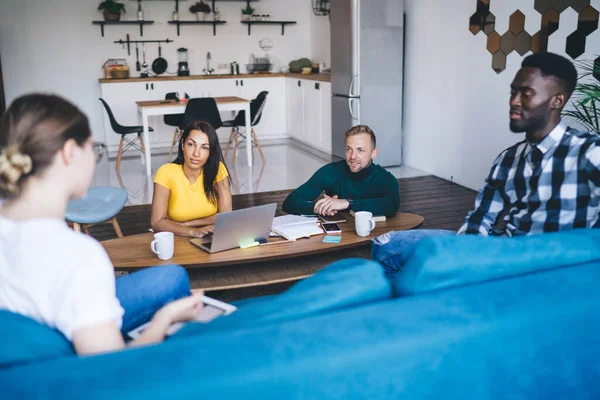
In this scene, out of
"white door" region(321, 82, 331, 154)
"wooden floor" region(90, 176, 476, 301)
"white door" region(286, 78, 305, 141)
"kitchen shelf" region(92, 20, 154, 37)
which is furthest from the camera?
"white door" region(286, 78, 305, 141)

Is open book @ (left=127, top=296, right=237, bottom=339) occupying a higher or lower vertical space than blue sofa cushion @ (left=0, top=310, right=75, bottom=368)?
lower

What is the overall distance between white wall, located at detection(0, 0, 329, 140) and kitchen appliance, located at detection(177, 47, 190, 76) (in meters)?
0.08

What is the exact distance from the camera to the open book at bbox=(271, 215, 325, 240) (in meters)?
2.49

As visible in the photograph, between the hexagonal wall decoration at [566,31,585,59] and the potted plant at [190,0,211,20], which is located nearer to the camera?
the hexagonal wall decoration at [566,31,585,59]

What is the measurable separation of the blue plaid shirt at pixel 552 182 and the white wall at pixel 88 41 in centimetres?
619

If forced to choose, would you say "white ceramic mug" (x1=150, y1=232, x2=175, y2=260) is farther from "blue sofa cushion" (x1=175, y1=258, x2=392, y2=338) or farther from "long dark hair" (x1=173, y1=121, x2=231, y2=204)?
"blue sofa cushion" (x1=175, y1=258, x2=392, y2=338)

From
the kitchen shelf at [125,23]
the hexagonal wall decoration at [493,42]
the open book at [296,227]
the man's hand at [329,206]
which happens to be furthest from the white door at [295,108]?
the open book at [296,227]

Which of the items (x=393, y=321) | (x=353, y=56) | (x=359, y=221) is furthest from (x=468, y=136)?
(x=393, y=321)

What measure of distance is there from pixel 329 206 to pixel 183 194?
70 centimetres

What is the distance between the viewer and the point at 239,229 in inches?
90.0

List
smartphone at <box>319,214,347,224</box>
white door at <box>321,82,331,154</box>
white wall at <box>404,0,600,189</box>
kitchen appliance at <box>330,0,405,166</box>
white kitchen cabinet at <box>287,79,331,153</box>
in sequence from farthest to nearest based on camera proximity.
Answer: white kitchen cabinet at <box>287,79,331,153</box>
white door at <box>321,82,331,154</box>
kitchen appliance at <box>330,0,405,166</box>
white wall at <box>404,0,600,189</box>
smartphone at <box>319,214,347,224</box>

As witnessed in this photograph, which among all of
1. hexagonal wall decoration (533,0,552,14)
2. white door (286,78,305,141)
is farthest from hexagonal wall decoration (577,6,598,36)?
white door (286,78,305,141)

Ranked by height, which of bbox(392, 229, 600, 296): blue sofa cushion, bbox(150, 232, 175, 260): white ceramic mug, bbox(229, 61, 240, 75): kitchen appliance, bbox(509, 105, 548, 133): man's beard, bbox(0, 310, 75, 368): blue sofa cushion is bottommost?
bbox(150, 232, 175, 260): white ceramic mug

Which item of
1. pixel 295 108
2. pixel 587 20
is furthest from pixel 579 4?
pixel 295 108
